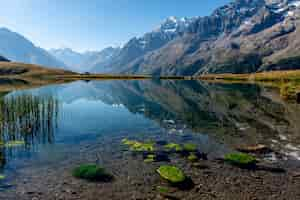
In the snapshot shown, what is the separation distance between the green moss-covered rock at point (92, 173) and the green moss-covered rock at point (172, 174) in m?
4.93

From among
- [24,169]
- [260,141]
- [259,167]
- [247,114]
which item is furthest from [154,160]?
[247,114]

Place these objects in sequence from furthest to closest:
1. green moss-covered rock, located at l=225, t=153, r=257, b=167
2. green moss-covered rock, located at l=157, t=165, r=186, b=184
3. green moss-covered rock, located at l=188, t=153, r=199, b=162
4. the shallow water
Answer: green moss-covered rock, located at l=188, t=153, r=199, b=162 → the shallow water → green moss-covered rock, located at l=225, t=153, r=257, b=167 → green moss-covered rock, located at l=157, t=165, r=186, b=184

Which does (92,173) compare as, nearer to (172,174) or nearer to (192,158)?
(172,174)

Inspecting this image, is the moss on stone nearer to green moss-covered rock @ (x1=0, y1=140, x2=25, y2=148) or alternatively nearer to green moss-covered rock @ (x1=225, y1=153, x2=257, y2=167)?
green moss-covered rock @ (x1=225, y1=153, x2=257, y2=167)

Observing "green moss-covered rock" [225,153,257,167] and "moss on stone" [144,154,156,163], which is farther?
"moss on stone" [144,154,156,163]

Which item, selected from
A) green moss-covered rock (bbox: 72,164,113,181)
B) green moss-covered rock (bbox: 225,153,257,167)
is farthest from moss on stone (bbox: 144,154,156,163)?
green moss-covered rock (bbox: 225,153,257,167)

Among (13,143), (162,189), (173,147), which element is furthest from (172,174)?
(13,143)

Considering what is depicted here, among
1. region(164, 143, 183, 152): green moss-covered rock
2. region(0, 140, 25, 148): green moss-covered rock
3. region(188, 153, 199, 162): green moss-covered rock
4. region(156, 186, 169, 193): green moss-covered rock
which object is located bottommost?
Result: region(156, 186, 169, 193): green moss-covered rock

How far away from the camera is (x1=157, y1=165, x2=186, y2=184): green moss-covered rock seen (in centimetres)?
2159

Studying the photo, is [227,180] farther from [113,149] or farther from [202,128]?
[202,128]

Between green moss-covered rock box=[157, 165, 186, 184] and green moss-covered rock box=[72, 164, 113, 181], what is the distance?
4935mm

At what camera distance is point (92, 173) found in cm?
2262

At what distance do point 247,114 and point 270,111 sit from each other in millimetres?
7596

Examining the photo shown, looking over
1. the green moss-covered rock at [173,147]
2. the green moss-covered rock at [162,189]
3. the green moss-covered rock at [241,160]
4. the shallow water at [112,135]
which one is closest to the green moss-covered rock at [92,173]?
the shallow water at [112,135]
